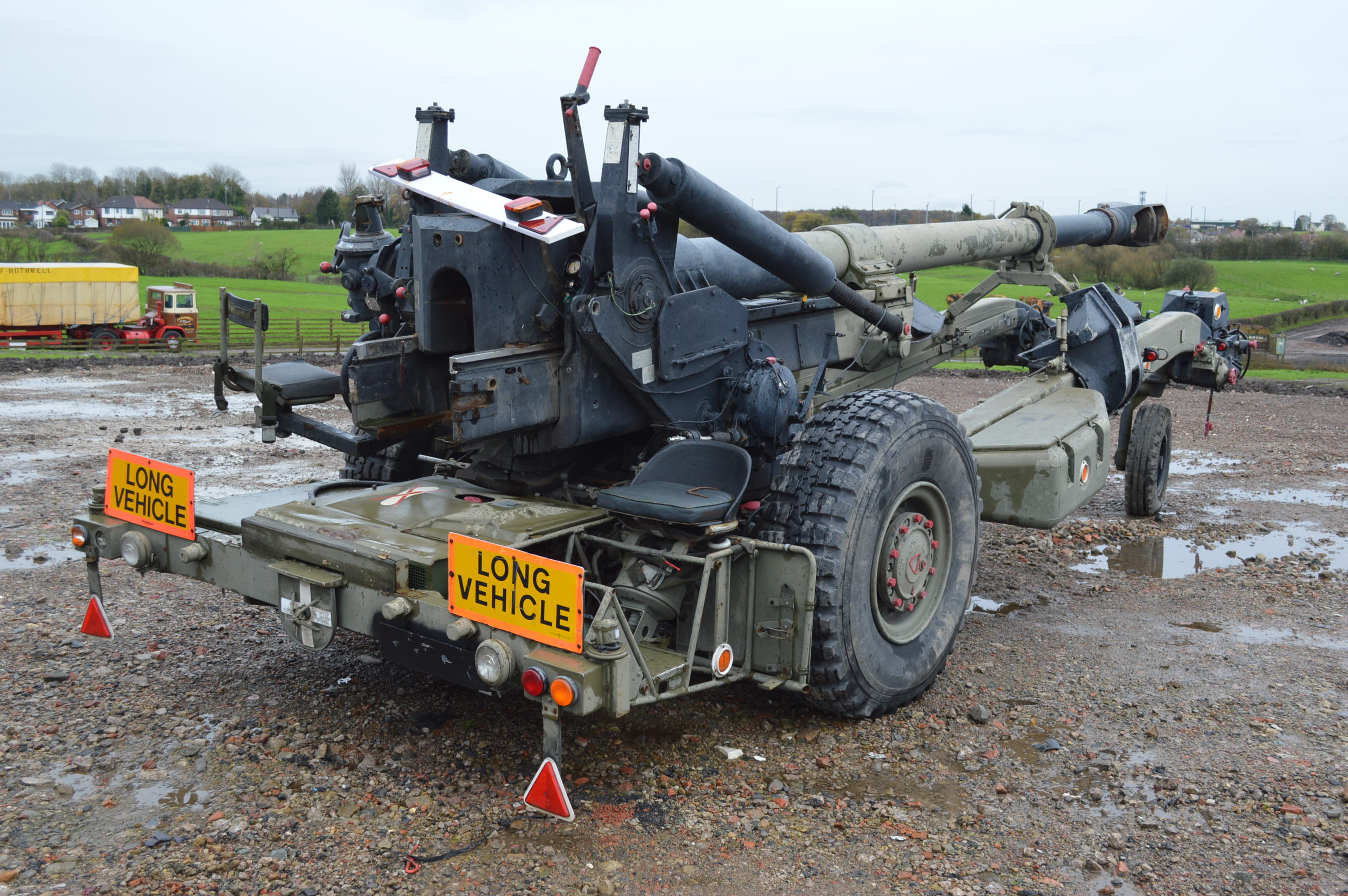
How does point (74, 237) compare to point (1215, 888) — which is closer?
point (1215, 888)

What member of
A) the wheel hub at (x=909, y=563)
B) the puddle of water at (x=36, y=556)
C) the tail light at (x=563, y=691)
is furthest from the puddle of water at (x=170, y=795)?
the puddle of water at (x=36, y=556)

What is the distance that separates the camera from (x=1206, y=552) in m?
9.09

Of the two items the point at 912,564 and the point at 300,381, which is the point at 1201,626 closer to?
the point at 912,564

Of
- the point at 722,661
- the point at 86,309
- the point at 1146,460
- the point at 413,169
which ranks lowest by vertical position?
the point at 722,661

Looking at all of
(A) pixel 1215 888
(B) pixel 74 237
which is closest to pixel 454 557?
(A) pixel 1215 888

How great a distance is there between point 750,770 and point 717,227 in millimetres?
2442

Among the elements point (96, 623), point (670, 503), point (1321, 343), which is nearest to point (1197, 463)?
point (670, 503)

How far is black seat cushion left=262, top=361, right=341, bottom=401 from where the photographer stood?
5758 millimetres

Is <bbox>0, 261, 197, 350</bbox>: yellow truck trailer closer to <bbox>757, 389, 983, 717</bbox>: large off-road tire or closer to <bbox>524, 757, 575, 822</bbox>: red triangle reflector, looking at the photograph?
A: <bbox>757, 389, 983, 717</bbox>: large off-road tire

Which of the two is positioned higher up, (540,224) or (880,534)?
(540,224)

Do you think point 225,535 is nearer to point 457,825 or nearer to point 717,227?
point 457,825

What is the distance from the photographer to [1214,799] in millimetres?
4715

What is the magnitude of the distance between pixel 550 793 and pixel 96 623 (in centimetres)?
315

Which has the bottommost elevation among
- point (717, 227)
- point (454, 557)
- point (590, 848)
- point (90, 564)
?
point (590, 848)
